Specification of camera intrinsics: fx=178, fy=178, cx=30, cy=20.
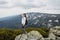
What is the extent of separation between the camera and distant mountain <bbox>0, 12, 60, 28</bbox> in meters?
10.2

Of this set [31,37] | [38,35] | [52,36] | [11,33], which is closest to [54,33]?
[52,36]

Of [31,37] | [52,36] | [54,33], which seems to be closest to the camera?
[31,37]

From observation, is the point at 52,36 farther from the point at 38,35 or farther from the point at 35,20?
the point at 35,20

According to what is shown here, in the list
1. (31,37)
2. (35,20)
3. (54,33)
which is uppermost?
(35,20)

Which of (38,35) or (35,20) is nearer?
(38,35)

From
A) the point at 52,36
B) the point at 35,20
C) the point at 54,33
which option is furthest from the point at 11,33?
the point at 54,33

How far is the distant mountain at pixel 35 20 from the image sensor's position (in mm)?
10195

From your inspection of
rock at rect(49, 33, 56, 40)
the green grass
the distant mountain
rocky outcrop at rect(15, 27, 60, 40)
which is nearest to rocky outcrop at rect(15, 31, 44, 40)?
rocky outcrop at rect(15, 27, 60, 40)

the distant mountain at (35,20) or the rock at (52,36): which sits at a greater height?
the distant mountain at (35,20)

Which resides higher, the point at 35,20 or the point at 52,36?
the point at 35,20

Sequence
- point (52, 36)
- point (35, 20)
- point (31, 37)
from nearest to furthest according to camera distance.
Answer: point (31, 37) → point (52, 36) → point (35, 20)

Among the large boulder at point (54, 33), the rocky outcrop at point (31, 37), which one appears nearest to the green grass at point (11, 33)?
the large boulder at point (54, 33)

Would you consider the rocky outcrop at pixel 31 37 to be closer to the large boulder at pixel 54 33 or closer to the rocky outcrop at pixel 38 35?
the rocky outcrop at pixel 38 35

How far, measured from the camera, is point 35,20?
10.4 meters
